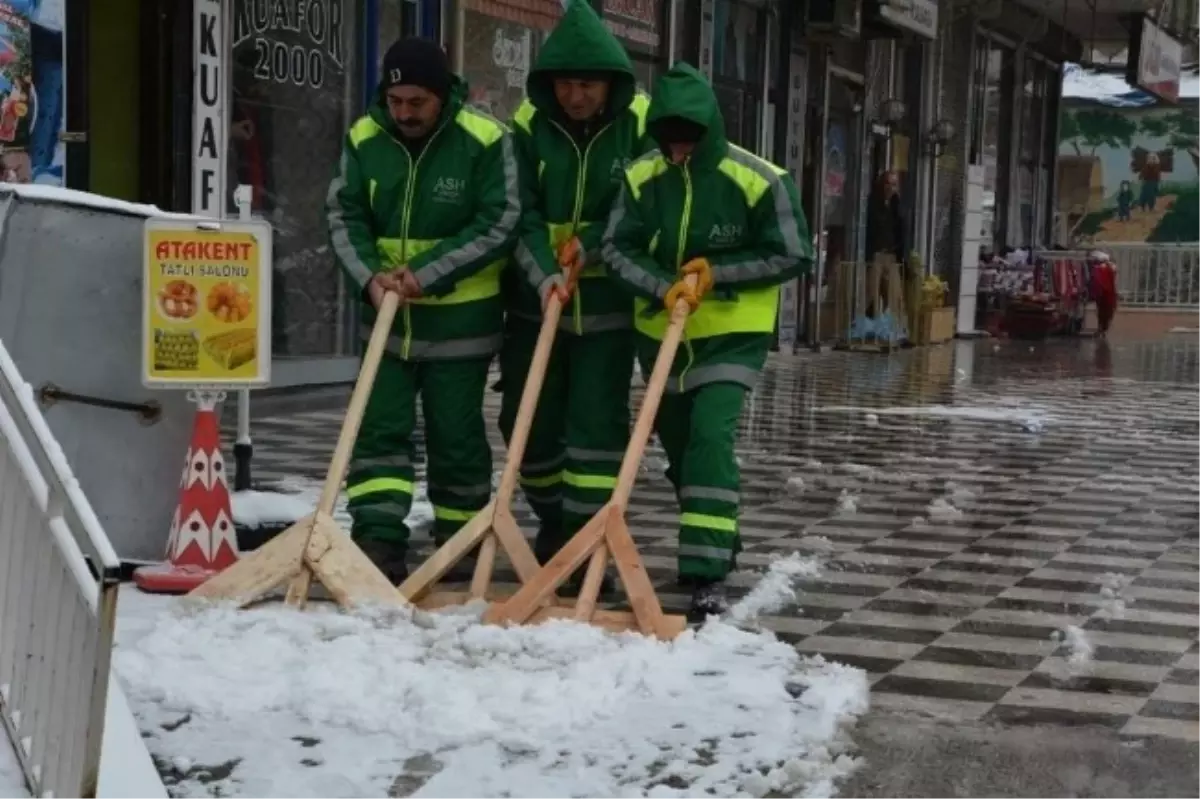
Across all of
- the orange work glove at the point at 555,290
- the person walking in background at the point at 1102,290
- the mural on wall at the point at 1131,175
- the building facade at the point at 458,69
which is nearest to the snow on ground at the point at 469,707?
the orange work glove at the point at 555,290

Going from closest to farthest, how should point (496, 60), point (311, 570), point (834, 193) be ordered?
point (311, 570)
point (496, 60)
point (834, 193)

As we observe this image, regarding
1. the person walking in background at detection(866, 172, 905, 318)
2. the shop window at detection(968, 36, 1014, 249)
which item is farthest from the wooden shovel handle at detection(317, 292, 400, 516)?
the shop window at detection(968, 36, 1014, 249)

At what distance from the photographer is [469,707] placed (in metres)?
4.16

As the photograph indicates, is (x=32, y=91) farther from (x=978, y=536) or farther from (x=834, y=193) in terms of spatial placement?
(x=834, y=193)

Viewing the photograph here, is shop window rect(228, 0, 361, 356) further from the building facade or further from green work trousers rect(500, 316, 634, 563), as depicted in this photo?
green work trousers rect(500, 316, 634, 563)

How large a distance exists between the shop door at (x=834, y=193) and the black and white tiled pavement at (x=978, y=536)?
5.16 meters

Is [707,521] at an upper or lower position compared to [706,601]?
upper

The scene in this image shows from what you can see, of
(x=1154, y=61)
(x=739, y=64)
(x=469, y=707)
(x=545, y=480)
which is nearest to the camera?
(x=469, y=707)

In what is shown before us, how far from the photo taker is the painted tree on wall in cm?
3969

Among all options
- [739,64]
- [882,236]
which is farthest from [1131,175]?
[739,64]

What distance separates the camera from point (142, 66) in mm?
10672

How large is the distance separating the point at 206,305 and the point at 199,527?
69cm

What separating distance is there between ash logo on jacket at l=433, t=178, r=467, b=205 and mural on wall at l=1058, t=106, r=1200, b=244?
35.5 m

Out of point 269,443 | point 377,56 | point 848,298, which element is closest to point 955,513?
point 269,443
